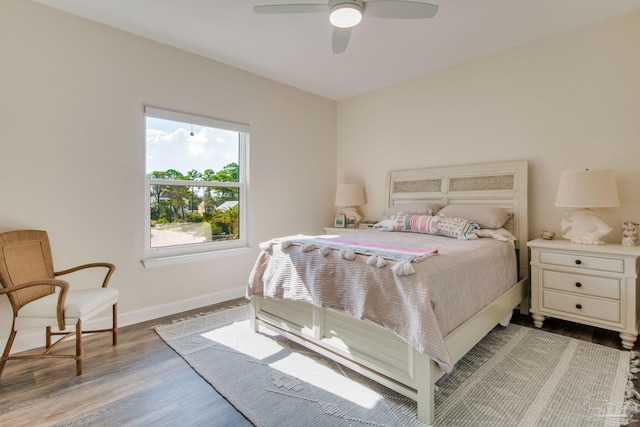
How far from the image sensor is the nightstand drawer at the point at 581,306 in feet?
7.80

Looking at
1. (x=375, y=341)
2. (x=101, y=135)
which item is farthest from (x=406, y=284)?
(x=101, y=135)

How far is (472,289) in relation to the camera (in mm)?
2057

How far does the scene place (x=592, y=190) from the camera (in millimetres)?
2467

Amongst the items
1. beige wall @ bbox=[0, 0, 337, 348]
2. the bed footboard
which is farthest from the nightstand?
beige wall @ bbox=[0, 0, 337, 348]

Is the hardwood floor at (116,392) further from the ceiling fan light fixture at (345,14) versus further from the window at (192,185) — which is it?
the ceiling fan light fixture at (345,14)

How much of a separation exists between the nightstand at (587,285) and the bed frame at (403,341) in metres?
0.23

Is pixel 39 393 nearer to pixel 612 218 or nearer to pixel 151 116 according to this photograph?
pixel 151 116

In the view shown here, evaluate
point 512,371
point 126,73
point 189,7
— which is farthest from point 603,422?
point 126,73

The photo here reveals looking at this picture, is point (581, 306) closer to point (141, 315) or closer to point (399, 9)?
point (399, 9)

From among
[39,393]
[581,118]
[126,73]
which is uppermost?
[126,73]

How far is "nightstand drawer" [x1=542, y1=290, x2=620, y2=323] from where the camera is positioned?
7.80 feet

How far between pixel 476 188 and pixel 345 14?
231cm

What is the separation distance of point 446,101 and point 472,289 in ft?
8.41

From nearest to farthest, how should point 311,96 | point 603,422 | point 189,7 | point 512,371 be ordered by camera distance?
1. point 603,422
2. point 512,371
3. point 189,7
4. point 311,96
